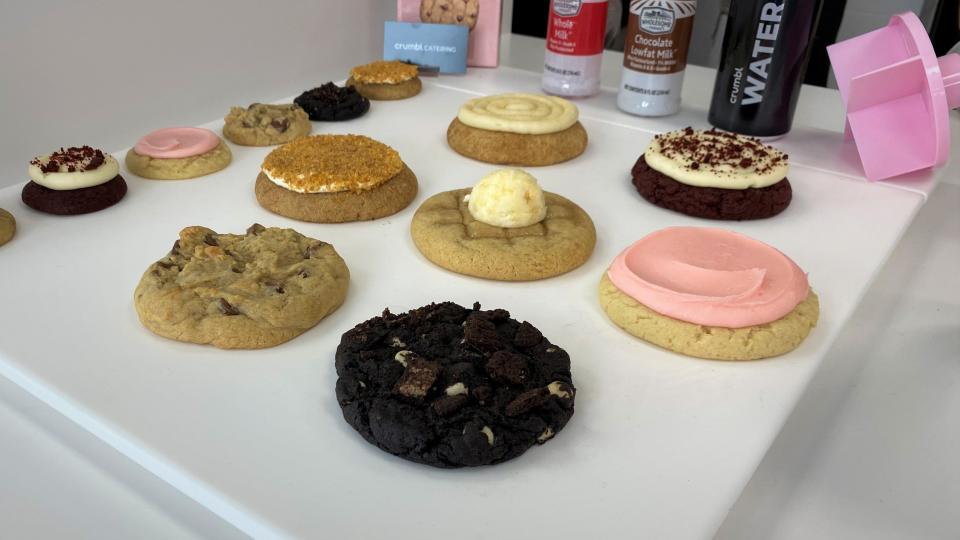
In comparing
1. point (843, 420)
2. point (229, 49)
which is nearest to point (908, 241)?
point (843, 420)

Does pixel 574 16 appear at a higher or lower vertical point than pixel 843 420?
higher

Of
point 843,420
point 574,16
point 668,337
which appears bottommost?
point 843,420

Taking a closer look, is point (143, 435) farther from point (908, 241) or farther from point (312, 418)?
point (908, 241)

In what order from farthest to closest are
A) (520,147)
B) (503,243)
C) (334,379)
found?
(520,147) → (503,243) → (334,379)

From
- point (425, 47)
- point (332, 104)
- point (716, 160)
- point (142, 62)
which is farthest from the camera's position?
point (425, 47)

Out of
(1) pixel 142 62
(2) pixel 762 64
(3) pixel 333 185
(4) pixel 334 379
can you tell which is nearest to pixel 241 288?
(4) pixel 334 379

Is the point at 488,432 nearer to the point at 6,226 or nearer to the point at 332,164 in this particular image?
the point at 332,164
